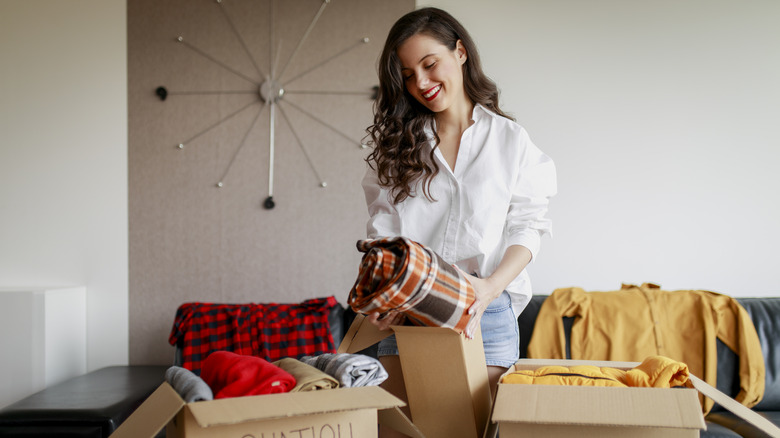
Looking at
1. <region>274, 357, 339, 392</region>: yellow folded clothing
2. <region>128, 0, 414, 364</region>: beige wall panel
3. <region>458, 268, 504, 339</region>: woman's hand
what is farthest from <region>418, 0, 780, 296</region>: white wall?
<region>274, 357, 339, 392</region>: yellow folded clothing

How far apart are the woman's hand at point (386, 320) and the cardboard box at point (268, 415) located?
19 centimetres

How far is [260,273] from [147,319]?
0.62 meters

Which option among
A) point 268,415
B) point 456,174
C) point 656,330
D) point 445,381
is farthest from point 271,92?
point 268,415

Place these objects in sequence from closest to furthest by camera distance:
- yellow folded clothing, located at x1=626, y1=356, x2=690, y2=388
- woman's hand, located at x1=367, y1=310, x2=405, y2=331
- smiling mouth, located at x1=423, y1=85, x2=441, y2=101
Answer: yellow folded clothing, located at x1=626, y1=356, x2=690, y2=388, woman's hand, located at x1=367, y1=310, x2=405, y2=331, smiling mouth, located at x1=423, y1=85, x2=441, y2=101

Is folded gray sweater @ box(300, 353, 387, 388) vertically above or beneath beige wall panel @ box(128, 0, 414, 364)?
beneath

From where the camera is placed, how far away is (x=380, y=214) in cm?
146

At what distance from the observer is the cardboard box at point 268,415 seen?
32.4 inches

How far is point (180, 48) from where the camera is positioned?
3146mm

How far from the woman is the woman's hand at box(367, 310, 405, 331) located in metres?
0.16

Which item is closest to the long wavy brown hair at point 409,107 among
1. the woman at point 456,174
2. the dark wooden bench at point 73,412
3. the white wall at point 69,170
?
the woman at point 456,174

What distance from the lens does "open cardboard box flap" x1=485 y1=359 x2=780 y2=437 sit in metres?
0.90

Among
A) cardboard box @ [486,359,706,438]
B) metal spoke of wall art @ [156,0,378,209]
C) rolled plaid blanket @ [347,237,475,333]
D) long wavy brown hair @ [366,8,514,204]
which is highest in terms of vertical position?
metal spoke of wall art @ [156,0,378,209]

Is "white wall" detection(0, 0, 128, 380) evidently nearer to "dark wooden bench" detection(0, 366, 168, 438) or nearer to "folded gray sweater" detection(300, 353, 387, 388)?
"dark wooden bench" detection(0, 366, 168, 438)

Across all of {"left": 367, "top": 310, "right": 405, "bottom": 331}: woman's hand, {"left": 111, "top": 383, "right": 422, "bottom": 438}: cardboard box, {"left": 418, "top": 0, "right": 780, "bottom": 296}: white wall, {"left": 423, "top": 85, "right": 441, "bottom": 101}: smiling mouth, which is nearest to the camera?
{"left": 111, "top": 383, "right": 422, "bottom": 438}: cardboard box
